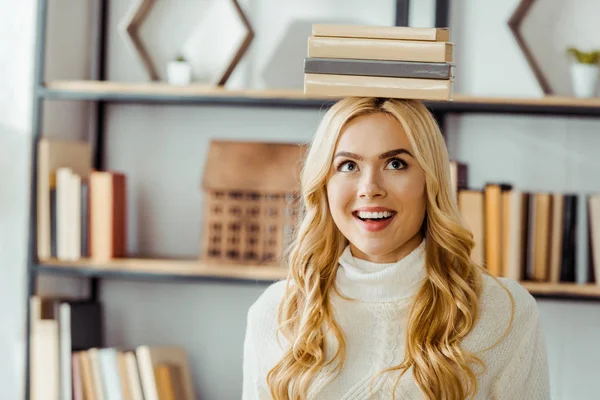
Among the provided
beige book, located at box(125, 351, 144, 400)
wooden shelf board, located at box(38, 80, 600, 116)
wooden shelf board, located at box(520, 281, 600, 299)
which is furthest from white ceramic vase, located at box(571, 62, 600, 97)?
beige book, located at box(125, 351, 144, 400)

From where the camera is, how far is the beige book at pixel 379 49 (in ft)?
4.78

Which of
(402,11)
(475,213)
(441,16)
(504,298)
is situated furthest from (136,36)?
(504,298)

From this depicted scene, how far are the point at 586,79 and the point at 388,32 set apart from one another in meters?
1.04

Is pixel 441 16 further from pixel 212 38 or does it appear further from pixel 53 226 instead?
pixel 53 226

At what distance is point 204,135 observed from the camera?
2.65m

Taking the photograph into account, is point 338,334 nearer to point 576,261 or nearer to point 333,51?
point 333,51

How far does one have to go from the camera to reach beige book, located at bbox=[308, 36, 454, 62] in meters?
1.46

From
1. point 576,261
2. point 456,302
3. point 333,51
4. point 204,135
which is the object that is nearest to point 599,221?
point 576,261

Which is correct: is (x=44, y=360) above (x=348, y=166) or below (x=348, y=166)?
below

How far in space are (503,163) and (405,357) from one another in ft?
3.81

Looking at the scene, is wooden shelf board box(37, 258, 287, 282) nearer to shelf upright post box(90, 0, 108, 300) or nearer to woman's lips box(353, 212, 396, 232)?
shelf upright post box(90, 0, 108, 300)

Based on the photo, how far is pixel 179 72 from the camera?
2.49 meters

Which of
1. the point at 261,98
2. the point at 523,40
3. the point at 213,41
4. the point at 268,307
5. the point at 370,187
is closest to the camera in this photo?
the point at 370,187

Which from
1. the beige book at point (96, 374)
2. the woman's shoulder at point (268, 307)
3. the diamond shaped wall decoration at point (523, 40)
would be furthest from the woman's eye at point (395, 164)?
the beige book at point (96, 374)
